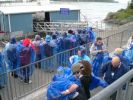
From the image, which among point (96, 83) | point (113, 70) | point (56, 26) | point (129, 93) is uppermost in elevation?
point (129, 93)

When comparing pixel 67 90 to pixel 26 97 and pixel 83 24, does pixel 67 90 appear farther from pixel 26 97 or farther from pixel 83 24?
pixel 83 24

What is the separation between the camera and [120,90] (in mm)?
2580

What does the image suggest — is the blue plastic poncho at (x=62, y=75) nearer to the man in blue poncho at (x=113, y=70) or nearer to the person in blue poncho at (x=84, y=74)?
the person in blue poncho at (x=84, y=74)

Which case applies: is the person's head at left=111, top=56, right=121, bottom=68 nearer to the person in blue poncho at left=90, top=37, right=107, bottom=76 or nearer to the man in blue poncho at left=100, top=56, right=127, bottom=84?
the man in blue poncho at left=100, top=56, right=127, bottom=84

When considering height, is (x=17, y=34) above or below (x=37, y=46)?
below

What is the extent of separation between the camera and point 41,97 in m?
7.44

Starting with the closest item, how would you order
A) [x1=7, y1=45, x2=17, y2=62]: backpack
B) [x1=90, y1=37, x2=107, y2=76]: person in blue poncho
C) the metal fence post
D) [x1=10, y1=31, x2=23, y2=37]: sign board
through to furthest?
the metal fence post < [x1=90, y1=37, x2=107, y2=76]: person in blue poncho < [x1=7, y1=45, x2=17, y2=62]: backpack < [x1=10, y1=31, x2=23, y2=37]: sign board

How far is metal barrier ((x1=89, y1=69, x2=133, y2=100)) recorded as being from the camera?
2175mm

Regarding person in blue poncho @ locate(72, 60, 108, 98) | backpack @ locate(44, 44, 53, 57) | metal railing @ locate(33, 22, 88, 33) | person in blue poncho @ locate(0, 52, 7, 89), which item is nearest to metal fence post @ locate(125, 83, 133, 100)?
person in blue poncho @ locate(72, 60, 108, 98)

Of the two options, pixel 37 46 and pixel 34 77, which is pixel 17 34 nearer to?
pixel 37 46

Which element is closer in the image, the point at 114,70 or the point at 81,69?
the point at 81,69

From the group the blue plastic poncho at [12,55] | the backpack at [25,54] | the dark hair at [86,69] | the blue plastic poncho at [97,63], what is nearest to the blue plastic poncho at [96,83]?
the dark hair at [86,69]

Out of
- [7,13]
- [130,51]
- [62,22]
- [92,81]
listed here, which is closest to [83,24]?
[62,22]

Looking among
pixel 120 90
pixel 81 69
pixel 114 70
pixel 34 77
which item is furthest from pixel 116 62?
pixel 34 77
